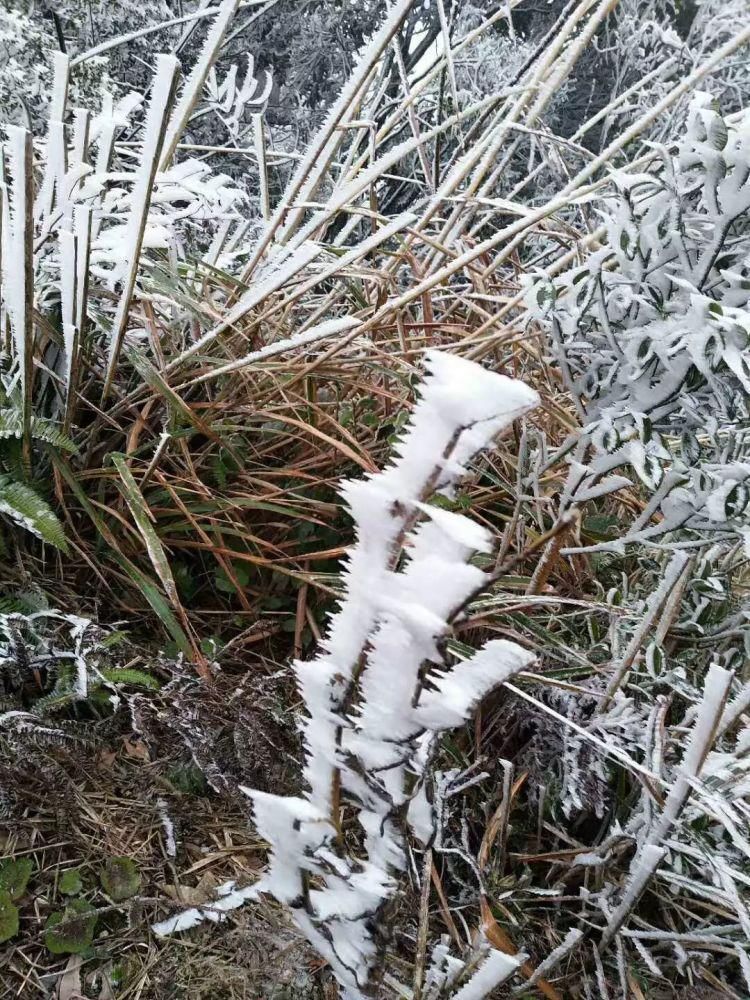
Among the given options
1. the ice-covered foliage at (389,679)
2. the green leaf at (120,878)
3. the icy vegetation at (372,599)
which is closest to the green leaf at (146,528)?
the icy vegetation at (372,599)

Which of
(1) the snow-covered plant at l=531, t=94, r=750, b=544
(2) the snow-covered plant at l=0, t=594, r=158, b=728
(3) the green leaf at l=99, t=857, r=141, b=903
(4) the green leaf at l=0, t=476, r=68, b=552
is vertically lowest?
(3) the green leaf at l=99, t=857, r=141, b=903

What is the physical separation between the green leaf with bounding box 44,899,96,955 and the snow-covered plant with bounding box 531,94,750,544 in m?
0.63

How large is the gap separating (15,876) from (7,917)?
0.13ft

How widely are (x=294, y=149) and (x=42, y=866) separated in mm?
2704

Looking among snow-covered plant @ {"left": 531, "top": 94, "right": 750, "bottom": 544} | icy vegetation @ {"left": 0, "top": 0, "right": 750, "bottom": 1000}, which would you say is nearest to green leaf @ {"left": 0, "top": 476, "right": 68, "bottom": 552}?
icy vegetation @ {"left": 0, "top": 0, "right": 750, "bottom": 1000}

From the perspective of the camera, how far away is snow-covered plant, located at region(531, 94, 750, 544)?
0.63 meters

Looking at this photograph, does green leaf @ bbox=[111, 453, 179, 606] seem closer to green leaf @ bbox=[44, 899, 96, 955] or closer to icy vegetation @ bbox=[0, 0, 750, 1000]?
icy vegetation @ bbox=[0, 0, 750, 1000]

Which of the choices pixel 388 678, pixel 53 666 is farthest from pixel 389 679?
pixel 53 666

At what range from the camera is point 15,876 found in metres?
0.70

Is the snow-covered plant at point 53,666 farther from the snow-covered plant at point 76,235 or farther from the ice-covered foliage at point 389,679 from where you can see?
the ice-covered foliage at point 389,679

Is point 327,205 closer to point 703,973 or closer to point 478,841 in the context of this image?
point 478,841

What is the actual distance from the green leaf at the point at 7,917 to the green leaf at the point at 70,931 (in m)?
0.03

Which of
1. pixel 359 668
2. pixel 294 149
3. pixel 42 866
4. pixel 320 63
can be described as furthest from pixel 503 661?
pixel 320 63

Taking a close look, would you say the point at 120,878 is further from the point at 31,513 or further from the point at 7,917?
the point at 31,513
